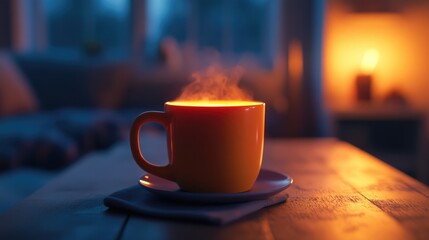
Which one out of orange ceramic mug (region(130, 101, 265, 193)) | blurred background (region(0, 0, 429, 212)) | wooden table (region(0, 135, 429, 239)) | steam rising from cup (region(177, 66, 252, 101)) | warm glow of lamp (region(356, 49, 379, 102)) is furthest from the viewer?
warm glow of lamp (region(356, 49, 379, 102))

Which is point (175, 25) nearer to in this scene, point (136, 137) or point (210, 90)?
point (210, 90)

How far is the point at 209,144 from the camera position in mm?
698

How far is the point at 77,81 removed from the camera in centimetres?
328

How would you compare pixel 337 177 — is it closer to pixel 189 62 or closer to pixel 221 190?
pixel 221 190

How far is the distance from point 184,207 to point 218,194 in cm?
4

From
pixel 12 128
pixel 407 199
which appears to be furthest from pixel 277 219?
pixel 12 128

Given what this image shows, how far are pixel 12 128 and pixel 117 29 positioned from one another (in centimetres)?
180

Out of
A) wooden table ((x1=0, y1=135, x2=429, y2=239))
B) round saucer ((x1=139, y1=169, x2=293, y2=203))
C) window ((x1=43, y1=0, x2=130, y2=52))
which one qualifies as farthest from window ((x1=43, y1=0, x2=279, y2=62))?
round saucer ((x1=139, y1=169, x2=293, y2=203))

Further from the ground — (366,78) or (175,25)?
(175,25)

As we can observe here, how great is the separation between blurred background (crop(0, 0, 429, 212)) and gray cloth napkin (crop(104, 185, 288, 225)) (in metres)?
1.19

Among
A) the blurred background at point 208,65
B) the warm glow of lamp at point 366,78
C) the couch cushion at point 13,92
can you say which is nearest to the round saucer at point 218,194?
the blurred background at point 208,65

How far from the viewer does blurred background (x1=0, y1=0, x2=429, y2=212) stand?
8.93 ft

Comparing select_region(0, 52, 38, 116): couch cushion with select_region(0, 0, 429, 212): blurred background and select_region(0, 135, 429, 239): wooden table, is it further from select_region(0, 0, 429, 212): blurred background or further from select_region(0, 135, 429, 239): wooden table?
select_region(0, 135, 429, 239): wooden table

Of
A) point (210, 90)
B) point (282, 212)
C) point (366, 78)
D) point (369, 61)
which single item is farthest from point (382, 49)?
point (282, 212)
